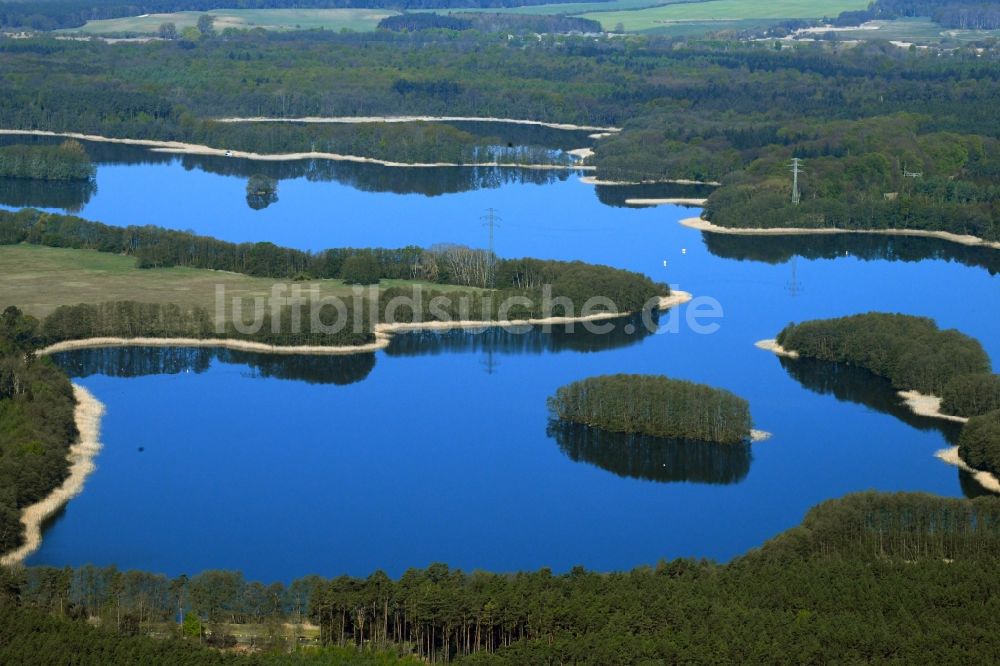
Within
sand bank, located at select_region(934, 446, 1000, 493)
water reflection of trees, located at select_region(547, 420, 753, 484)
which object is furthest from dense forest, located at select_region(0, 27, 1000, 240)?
water reflection of trees, located at select_region(547, 420, 753, 484)

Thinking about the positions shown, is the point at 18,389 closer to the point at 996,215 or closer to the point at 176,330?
the point at 176,330

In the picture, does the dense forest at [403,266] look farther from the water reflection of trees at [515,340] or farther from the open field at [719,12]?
the open field at [719,12]

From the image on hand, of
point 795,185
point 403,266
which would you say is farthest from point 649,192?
point 403,266

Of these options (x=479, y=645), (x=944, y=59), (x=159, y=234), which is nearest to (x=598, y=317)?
(x=159, y=234)

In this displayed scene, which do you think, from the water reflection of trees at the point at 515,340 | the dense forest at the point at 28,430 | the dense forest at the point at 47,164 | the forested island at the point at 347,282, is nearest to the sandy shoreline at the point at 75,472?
the dense forest at the point at 28,430

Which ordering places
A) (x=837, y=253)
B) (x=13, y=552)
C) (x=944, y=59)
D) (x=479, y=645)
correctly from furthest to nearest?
1. (x=944, y=59)
2. (x=837, y=253)
3. (x=13, y=552)
4. (x=479, y=645)
